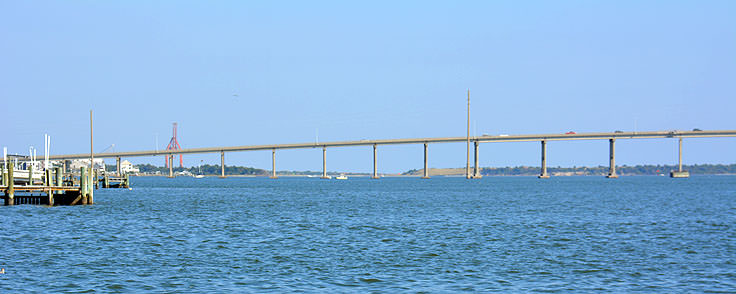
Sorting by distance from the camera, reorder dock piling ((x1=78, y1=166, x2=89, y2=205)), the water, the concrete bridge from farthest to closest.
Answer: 1. the concrete bridge
2. dock piling ((x1=78, y1=166, x2=89, y2=205))
3. the water

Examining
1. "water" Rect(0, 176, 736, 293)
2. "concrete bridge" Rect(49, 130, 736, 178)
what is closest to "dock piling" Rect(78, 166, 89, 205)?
"water" Rect(0, 176, 736, 293)

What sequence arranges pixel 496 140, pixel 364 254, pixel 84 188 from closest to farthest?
1. pixel 364 254
2. pixel 84 188
3. pixel 496 140

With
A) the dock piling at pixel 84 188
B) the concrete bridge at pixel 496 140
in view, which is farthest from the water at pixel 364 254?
the concrete bridge at pixel 496 140

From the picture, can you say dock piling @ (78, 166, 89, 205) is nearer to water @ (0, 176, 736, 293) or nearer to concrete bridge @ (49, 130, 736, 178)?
water @ (0, 176, 736, 293)

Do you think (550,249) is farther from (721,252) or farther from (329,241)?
(329,241)

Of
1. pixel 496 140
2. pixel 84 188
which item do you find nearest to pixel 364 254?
pixel 84 188

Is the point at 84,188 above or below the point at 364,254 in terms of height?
above

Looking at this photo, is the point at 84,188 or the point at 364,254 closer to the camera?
the point at 364,254

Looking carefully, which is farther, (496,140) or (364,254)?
(496,140)

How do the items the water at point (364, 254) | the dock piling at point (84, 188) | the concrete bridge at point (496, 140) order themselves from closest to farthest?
1. the water at point (364, 254)
2. the dock piling at point (84, 188)
3. the concrete bridge at point (496, 140)

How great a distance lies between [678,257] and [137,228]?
76.2 ft

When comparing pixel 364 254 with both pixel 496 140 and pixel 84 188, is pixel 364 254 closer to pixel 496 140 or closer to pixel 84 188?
pixel 84 188

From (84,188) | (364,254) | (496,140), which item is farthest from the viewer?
(496,140)

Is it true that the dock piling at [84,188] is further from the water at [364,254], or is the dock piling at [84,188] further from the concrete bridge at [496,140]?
the concrete bridge at [496,140]
